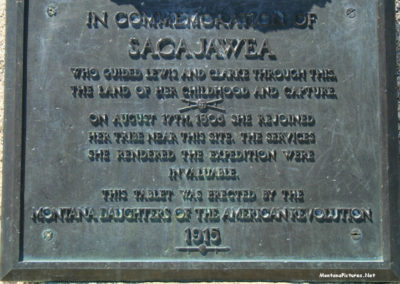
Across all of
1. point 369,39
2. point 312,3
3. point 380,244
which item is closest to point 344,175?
→ point 380,244

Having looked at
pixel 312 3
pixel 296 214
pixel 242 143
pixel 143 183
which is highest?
pixel 312 3

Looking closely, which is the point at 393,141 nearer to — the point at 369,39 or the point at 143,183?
the point at 369,39

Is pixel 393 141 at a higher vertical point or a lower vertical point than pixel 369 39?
lower

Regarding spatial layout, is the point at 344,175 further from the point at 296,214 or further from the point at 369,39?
the point at 369,39

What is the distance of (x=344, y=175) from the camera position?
3.13 meters

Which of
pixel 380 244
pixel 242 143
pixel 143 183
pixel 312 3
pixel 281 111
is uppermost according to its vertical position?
pixel 312 3

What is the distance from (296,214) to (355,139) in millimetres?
639

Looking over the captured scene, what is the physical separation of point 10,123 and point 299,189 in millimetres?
1954

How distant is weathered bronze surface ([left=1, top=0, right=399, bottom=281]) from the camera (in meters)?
3.08

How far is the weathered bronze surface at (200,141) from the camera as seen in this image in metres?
3.08

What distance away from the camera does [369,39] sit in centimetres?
323

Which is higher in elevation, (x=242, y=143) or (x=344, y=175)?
(x=242, y=143)

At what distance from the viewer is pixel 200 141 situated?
3139 mm

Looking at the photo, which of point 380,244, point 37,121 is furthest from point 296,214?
point 37,121
